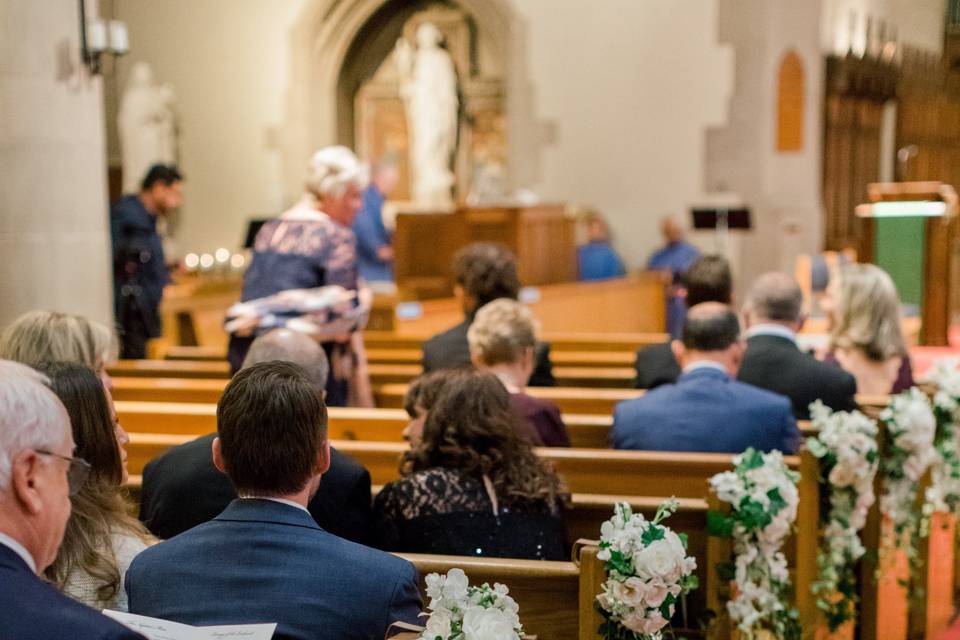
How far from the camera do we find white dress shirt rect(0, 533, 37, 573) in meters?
1.45

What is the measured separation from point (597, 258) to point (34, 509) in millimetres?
10585

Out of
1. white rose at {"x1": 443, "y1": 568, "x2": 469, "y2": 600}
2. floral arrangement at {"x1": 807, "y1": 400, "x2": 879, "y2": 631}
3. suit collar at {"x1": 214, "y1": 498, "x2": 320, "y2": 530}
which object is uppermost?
suit collar at {"x1": 214, "y1": 498, "x2": 320, "y2": 530}

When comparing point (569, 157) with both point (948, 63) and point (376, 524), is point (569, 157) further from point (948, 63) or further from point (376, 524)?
point (376, 524)

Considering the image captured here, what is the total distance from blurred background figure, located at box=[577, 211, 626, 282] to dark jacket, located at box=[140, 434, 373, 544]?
9066 mm

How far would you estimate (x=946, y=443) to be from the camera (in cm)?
427

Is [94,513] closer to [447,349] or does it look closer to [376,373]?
[447,349]

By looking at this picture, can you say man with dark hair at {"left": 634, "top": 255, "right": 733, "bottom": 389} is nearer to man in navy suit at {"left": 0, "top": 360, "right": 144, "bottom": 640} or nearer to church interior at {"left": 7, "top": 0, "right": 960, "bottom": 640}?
church interior at {"left": 7, "top": 0, "right": 960, "bottom": 640}

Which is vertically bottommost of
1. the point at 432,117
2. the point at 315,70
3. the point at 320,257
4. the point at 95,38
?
the point at 320,257

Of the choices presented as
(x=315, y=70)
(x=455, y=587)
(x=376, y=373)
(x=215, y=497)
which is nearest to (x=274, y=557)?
(x=455, y=587)

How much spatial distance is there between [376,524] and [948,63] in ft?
48.6

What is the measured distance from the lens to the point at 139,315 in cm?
673

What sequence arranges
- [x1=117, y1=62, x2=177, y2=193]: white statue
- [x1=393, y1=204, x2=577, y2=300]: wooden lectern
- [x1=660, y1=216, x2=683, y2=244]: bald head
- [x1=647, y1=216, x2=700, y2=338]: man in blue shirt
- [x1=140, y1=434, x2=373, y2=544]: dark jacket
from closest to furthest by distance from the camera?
[x1=140, y1=434, x2=373, y2=544]: dark jacket, [x1=393, y1=204, x2=577, y2=300]: wooden lectern, [x1=647, y1=216, x2=700, y2=338]: man in blue shirt, [x1=660, y1=216, x2=683, y2=244]: bald head, [x1=117, y1=62, x2=177, y2=193]: white statue

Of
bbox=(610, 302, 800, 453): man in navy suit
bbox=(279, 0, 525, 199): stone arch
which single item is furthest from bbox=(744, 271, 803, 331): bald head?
bbox=(279, 0, 525, 199): stone arch

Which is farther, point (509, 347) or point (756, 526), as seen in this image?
point (509, 347)
